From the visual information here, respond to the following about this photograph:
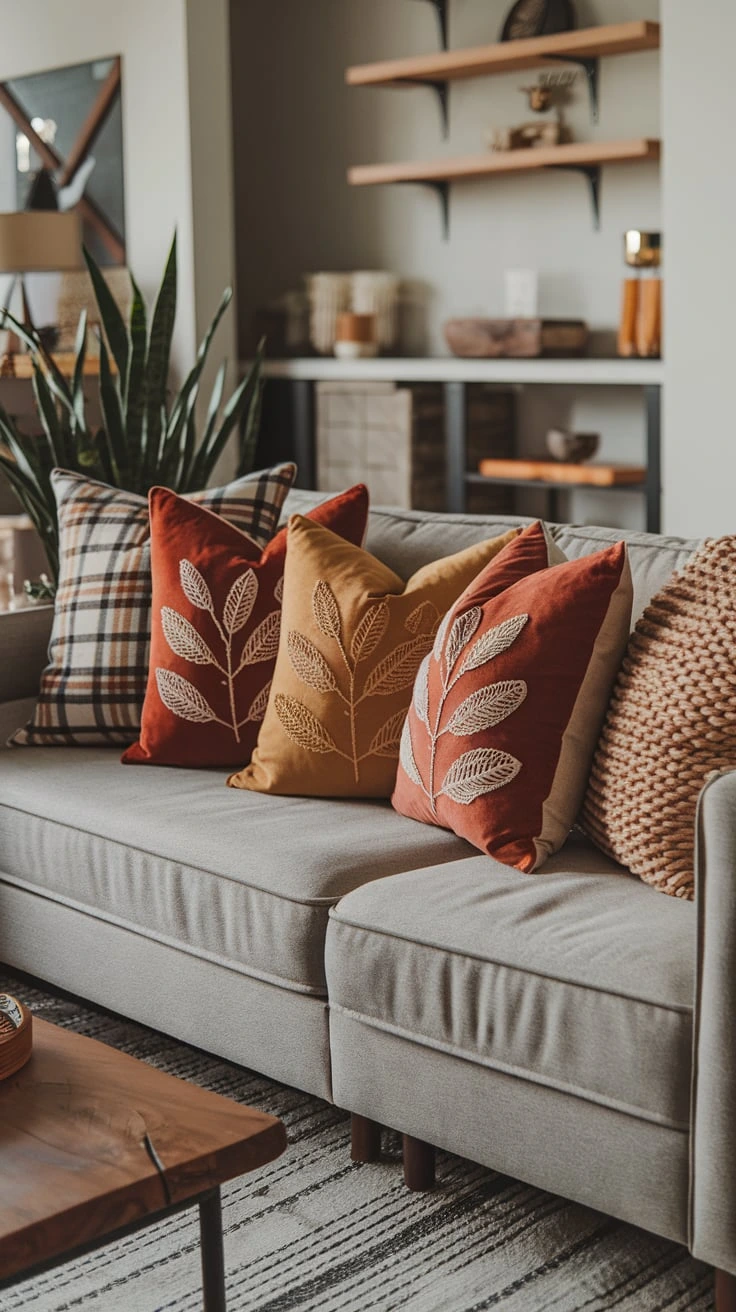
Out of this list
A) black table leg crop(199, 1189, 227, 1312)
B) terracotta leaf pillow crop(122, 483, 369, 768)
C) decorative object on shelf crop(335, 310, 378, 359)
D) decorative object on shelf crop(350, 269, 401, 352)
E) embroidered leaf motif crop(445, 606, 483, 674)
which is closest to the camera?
black table leg crop(199, 1189, 227, 1312)

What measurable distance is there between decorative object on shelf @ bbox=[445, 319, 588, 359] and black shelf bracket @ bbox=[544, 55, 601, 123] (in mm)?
725

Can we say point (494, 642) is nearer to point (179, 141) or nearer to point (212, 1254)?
point (212, 1254)

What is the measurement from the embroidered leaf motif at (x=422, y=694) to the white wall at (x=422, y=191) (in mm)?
3079

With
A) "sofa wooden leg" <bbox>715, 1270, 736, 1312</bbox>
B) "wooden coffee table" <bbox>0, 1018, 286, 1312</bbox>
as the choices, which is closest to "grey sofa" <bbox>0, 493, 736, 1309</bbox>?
"sofa wooden leg" <bbox>715, 1270, 736, 1312</bbox>

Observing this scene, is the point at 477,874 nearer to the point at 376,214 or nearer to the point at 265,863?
the point at 265,863

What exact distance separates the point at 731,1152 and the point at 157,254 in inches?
180

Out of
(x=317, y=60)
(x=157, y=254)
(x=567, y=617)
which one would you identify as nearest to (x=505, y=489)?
(x=157, y=254)

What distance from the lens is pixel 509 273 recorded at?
515cm

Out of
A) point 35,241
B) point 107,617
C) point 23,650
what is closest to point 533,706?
point 107,617

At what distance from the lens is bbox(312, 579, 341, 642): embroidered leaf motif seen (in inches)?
92.6

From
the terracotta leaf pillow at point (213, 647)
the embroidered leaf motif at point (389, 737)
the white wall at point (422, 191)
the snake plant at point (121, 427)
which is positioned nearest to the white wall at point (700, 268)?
the white wall at point (422, 191)

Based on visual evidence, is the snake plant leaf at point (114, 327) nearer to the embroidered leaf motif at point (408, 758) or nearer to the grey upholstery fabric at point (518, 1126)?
the embroidered leaf motif at point (408, 758)

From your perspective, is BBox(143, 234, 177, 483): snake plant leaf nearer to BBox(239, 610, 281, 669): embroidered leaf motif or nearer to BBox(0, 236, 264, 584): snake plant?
BBox(0, 236, 264, 584): snake plant

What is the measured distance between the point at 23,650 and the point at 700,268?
2.31 m
